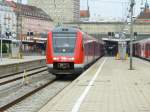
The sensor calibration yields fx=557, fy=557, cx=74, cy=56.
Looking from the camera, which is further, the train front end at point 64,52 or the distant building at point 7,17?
the distant building at point 7,17

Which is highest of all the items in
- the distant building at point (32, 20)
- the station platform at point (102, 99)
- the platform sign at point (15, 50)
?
the distant building at point (32, 20)

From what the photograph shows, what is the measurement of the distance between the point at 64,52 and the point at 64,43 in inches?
26.9

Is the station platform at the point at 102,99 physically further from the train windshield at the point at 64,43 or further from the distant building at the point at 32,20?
the distant building at the point at 32,20

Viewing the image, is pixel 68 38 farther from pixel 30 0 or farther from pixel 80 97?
pixel 30 0

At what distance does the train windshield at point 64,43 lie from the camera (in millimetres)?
31953

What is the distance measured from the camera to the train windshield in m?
32.0

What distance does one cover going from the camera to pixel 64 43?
3238cm

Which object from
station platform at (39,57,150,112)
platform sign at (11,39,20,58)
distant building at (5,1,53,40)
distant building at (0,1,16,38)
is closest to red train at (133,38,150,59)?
platform sign at (11,39,20,58)

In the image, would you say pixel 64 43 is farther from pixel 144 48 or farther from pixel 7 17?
pixel 7 17

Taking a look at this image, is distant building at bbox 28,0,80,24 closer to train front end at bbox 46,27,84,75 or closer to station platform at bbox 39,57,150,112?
train front end at bbox 46,27,84,75

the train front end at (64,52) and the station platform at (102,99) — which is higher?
the train front end at (64,52)

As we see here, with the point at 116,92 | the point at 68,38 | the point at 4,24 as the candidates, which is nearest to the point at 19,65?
the point at 68,38

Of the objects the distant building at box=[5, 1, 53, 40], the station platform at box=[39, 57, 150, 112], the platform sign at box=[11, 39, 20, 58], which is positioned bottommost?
the platform sign at box=[11, 39, 20, 58]

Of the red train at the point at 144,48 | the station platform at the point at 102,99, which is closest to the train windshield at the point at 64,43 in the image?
the station platform at the point at 102,99
